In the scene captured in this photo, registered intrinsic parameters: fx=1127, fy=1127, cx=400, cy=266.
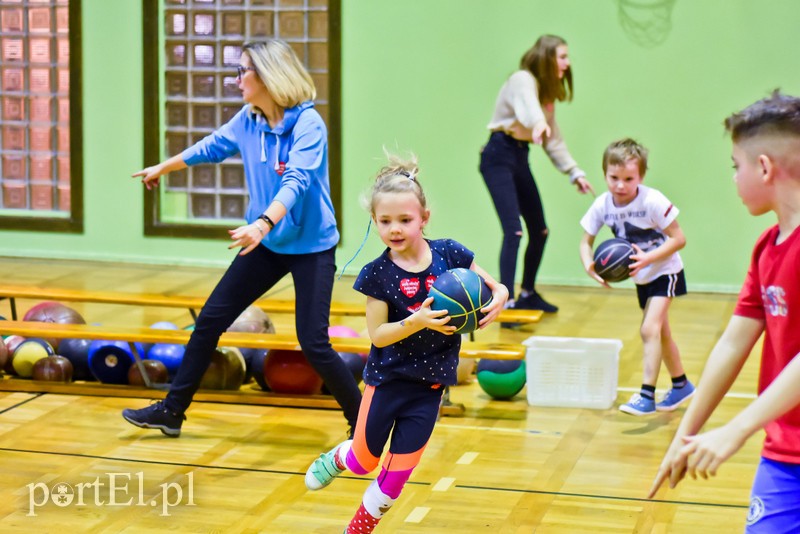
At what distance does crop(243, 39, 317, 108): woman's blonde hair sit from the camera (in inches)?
186

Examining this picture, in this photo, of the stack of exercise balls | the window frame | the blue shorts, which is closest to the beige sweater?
the stack of exercise balls

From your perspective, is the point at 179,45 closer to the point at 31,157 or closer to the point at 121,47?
the point at 121,47

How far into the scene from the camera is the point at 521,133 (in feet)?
24.9

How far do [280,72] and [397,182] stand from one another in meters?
1.31

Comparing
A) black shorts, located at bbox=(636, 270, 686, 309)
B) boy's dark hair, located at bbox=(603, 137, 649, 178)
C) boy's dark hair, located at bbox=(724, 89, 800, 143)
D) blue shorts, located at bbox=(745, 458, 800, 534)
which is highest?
boy's dark hair, located at bbox=(724, 89, 800, 143)

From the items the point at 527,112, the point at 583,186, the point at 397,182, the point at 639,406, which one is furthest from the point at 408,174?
the point at 583,186

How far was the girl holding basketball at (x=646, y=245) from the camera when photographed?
18.0ft

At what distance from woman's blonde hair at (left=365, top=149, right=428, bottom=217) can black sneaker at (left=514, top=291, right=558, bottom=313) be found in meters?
4.49

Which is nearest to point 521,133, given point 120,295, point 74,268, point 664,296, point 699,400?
point 664,296

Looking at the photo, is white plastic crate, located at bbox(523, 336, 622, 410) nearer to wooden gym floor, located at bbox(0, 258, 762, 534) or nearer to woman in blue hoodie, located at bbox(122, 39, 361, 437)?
wooden gym floor, located at bbox(0, 258, 762, 534)

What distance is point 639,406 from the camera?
5.70 metres

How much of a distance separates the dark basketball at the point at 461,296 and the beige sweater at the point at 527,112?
3.86 meters

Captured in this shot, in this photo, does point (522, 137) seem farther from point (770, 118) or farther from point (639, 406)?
point (770, 118)

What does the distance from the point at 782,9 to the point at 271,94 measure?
217 inches
